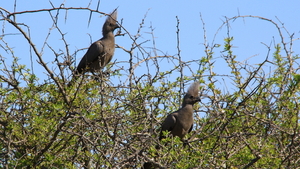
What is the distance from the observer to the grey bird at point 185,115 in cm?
696

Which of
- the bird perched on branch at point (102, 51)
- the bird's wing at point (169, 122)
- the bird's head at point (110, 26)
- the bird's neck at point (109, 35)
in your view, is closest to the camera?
the bird's wing at point (169, 122)

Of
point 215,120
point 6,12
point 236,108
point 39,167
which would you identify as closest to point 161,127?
point 215,120

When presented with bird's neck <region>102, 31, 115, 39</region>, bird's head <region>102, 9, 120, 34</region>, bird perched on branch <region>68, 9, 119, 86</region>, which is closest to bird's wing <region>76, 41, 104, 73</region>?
bird perched on branch <region>68, 9, 119, 86</region>

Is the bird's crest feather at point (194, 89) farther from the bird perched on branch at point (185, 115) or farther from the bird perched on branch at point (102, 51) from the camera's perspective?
the bird perched on branch at point (102, 51)

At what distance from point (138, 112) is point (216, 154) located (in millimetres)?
1506

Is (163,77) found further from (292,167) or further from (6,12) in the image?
(6,12)

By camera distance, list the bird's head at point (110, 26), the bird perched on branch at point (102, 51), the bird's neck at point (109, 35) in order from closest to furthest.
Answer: the bird perched on branch at point (102, 51), the bird's neck at point (109, 35), the bird's head at point (110, 26)

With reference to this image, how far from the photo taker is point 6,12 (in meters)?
4.58

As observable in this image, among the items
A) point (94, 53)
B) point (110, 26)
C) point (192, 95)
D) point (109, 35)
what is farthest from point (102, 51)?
point (192, 95)

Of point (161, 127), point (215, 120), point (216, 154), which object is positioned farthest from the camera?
point (161, 127)

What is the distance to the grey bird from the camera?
6.96 m

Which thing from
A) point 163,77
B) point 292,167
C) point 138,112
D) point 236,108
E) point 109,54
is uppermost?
point 109,54

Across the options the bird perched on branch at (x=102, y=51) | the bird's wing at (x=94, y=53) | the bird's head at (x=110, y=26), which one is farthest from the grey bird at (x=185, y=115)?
the bird's head at (x=110, y=26)

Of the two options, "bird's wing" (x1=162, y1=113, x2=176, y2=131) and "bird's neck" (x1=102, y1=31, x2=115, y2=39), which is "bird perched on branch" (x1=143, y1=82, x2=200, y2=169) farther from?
"bird's neck" (x1=102, y1=31, x2=115, y2=39)
